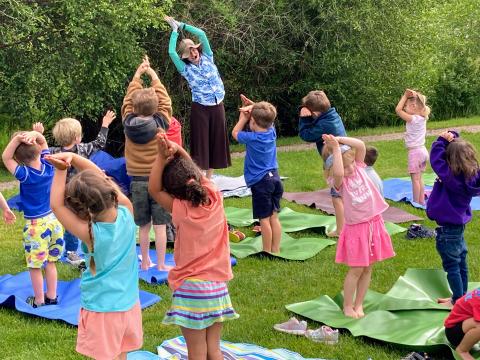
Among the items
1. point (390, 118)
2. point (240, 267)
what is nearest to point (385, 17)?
point (390, 118)

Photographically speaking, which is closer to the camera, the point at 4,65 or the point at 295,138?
the point at 4,65

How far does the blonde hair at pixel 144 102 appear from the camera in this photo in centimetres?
584

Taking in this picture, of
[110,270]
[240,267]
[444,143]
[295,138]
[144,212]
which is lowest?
[295,138]

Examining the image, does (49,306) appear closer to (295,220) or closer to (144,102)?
(144,102)

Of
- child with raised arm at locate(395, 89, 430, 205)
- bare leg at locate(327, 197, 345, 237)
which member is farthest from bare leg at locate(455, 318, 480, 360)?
child with raised arm at locate(395, 89, 430, 205)

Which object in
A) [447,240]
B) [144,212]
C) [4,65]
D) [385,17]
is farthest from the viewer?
[385,17]

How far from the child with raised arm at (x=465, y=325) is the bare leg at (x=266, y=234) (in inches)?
104

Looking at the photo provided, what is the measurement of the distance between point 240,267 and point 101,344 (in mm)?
2953

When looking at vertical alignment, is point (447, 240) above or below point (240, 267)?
above

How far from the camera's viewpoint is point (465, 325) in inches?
165

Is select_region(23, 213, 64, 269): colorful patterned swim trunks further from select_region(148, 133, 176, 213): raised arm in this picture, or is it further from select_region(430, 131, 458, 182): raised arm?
select_region(430, 131, 458, 182): raised arm

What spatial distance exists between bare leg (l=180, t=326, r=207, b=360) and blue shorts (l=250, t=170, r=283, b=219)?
2.80 metres

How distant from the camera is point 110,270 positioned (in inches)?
146

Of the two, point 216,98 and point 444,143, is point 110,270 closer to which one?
point 444,143
